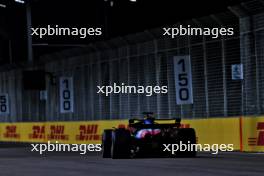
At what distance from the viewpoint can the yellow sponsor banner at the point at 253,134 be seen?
80.8ft

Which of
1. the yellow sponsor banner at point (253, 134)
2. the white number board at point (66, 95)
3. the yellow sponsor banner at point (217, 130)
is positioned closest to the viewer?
the yellow sponsor banner at point (253, 134)

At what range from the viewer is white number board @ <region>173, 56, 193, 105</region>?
94.9 feet

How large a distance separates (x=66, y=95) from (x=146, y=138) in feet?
60.3

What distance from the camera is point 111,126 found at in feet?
117

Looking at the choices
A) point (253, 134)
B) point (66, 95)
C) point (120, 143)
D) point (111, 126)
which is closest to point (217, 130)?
point (253, 134)

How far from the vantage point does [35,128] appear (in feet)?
146

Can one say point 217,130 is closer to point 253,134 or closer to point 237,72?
point 237,72

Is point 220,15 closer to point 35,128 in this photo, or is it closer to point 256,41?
point 256,41

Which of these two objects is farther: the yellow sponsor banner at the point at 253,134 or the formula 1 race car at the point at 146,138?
the yellow sponsor banner at the point at 253,134

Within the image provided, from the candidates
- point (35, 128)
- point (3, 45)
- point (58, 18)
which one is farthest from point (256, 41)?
point (3, 45)

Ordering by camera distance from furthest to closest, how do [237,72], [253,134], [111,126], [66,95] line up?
[66,95], [111,126], [237,72], [253,134]

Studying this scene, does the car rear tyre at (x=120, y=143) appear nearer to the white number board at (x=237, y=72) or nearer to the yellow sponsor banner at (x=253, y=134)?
the yellow sponsor banner at (x=253, y=134)

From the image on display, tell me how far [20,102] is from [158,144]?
28439 mm

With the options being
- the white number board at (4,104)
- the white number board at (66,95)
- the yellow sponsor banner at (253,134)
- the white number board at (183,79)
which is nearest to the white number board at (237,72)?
the yellow sponsor banner at (253,134)
